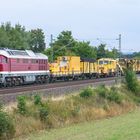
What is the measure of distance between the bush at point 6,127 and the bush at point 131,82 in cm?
2423

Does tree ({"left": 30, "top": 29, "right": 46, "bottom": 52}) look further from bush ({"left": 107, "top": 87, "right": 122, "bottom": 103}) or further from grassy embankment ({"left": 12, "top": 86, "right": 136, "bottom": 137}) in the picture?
bush ({"left": 107, "top": 87, "right": 122, "bottom": 103})

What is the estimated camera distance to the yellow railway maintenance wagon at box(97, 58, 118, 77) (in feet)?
262

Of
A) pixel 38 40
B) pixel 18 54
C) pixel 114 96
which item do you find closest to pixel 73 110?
pixel 114 96

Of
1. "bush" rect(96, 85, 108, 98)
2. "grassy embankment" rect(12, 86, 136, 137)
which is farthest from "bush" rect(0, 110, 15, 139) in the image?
"bush" rect(96, 85, 108, 98)

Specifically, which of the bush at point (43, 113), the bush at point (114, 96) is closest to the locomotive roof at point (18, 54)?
the bush at point (114, 96)

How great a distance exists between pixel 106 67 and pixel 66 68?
13175 millimetres

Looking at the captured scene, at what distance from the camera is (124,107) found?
39844mm

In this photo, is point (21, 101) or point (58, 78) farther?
point (58, 78)

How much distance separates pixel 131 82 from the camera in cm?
4750

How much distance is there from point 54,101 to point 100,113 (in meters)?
4.91

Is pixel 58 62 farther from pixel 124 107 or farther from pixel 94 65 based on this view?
pixel 124 107

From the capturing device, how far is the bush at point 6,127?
23.4 meters

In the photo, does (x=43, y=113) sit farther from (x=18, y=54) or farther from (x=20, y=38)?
(x=20, y=38)

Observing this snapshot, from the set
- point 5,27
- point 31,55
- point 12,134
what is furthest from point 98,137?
point 5,27
